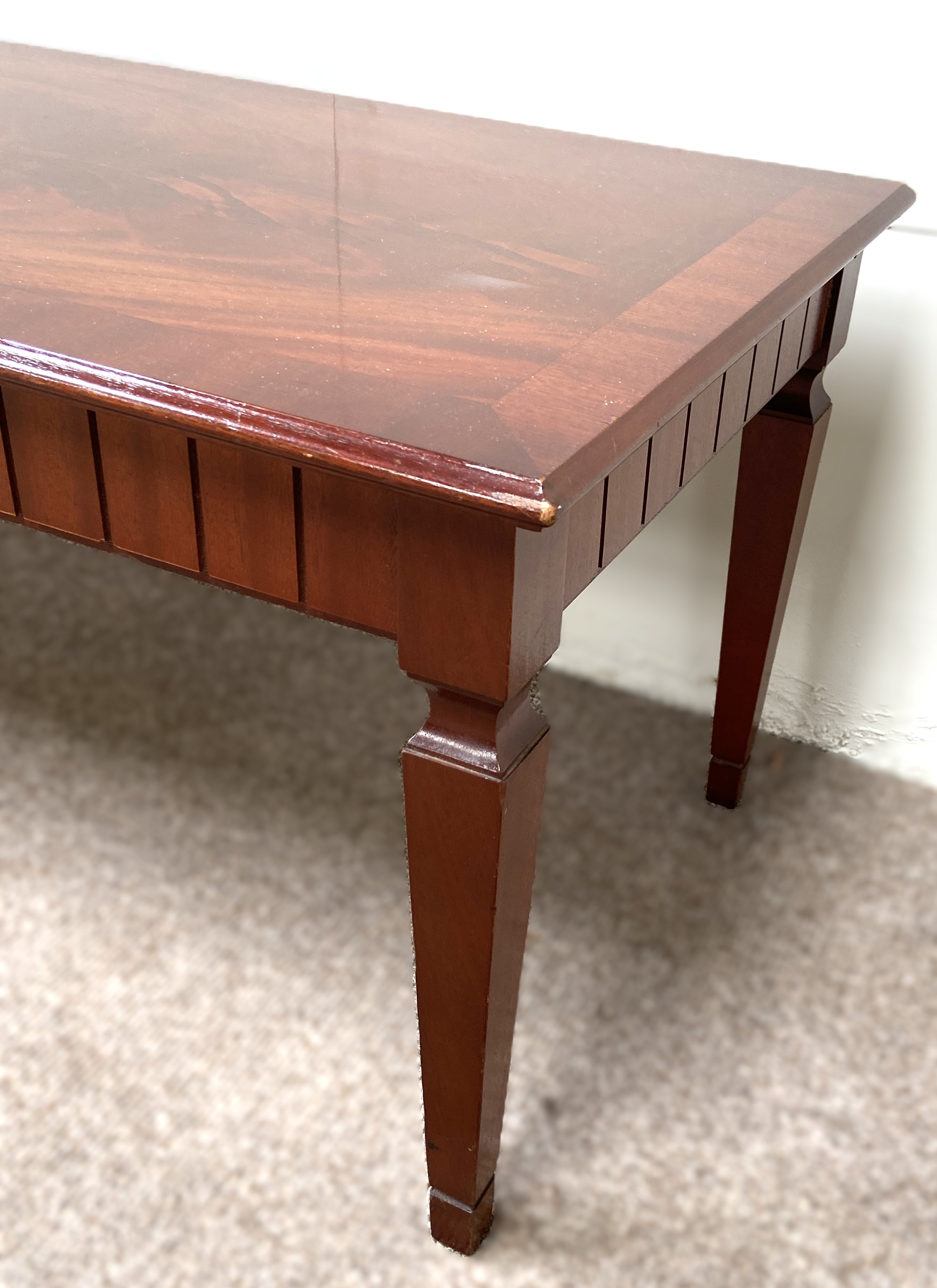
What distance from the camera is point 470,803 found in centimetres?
80

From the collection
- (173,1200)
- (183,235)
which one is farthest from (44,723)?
(183,235)

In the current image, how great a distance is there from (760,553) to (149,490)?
28.3 inches

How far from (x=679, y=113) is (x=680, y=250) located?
1.70 feet

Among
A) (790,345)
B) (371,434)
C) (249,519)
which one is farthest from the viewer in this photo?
(790,345)

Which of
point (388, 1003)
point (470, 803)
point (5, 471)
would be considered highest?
point (5, 471)

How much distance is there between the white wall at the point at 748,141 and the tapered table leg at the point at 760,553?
0.51 ft

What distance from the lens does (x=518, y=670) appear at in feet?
2.43

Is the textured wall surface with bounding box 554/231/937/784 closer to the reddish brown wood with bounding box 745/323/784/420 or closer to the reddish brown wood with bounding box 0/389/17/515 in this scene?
the reddish brown wood with bounding box 745/323/784/420

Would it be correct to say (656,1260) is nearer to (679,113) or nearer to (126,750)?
(126,750)

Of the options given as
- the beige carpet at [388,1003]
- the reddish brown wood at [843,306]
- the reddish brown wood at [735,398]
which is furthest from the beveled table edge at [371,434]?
the beige carpet at [388,1003]

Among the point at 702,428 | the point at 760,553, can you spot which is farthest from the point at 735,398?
the point at 760,553

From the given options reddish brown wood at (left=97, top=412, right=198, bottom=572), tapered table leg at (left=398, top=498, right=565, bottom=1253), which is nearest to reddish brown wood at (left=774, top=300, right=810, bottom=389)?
tapered table leg at (left=398, top=498, right=565, bottom=1253)

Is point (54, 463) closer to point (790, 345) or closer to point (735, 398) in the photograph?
point (735, 398)

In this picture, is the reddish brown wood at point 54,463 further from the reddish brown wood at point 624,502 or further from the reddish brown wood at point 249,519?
the reddish brown wood at point 624,502
